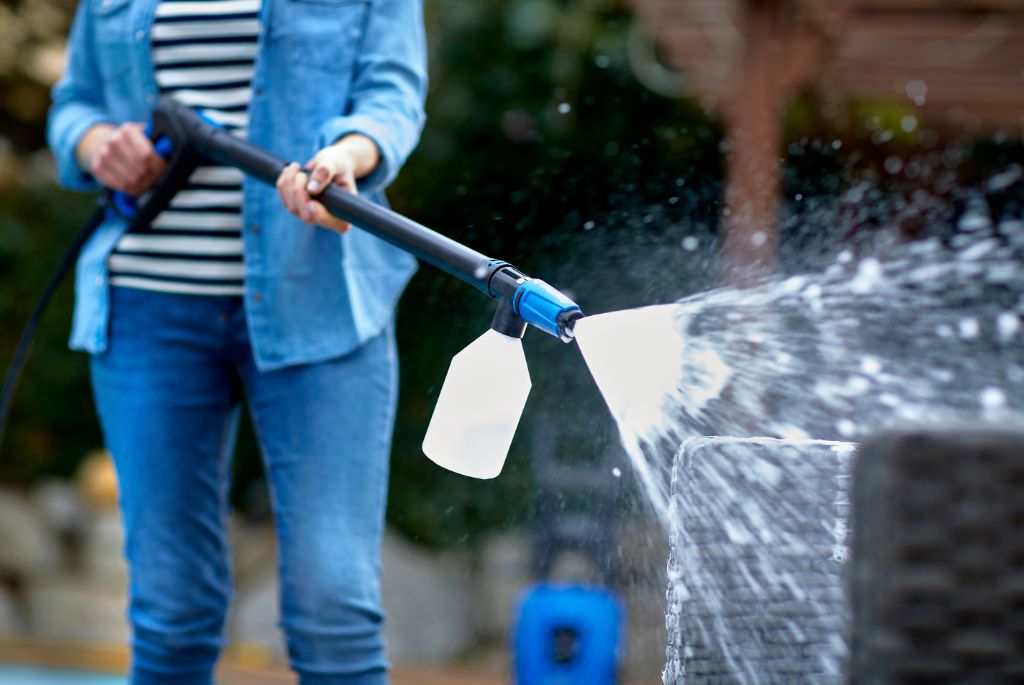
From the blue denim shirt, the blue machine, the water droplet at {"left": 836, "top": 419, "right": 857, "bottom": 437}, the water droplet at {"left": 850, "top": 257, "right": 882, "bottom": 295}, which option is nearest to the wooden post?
the water droplet at {"left": 850, "top": 257, "right": 882, "bottom": 295}

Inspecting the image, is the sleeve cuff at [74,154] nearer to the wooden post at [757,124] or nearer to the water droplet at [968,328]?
the water droplet at [968,328]

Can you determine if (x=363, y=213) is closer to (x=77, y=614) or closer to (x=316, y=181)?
(x=316, y=181)

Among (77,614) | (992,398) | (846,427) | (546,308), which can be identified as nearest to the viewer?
(546,308)

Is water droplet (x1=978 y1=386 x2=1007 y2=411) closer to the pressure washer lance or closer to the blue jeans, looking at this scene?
the blue jeans

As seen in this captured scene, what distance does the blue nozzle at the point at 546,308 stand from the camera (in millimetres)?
1146

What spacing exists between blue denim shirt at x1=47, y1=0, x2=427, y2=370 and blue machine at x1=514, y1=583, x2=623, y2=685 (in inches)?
78.4

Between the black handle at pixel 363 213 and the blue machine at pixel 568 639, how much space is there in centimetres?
219

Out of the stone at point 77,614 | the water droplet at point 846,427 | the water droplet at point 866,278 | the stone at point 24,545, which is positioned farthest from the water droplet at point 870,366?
the stone at point 24,545

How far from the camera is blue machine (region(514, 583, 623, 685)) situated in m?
3.49

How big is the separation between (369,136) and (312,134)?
151mm

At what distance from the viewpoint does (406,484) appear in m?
5.15

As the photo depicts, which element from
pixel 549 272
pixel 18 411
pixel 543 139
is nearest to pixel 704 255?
pixel 549 272

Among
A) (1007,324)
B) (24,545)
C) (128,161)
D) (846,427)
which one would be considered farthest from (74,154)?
(24,545)

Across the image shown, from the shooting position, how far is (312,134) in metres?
1.68
